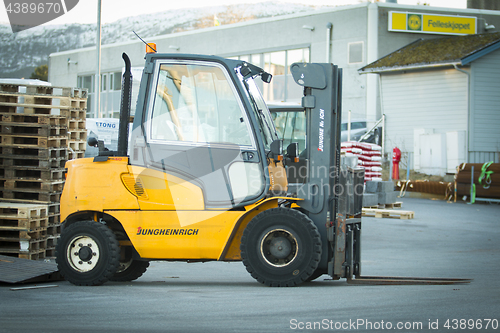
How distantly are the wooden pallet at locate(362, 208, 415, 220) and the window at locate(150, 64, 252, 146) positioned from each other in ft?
35.2

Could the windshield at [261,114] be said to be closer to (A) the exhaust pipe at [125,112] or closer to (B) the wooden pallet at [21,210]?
(A) the exhaust pipe at [125,112]

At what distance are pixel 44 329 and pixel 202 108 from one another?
2779mm

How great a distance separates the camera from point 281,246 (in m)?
5.89

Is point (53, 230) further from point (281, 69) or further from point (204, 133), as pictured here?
point (281, 69)

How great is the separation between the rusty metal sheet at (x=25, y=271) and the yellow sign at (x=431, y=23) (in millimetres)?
27771

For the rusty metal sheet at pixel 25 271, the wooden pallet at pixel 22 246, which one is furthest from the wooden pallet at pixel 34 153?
the rusty metal sheet at pixel 25 271

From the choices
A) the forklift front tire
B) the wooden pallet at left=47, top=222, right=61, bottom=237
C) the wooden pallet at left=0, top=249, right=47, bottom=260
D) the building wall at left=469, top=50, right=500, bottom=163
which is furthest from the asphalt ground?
the building wall at left=469, top=50, right=500, bottom=163

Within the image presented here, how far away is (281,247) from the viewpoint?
588 cm

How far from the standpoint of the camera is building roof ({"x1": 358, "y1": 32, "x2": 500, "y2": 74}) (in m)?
25.5

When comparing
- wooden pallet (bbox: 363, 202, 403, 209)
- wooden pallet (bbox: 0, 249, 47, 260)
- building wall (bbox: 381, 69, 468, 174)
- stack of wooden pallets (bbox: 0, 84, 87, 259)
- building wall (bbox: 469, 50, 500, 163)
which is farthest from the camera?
building wall (bbox: 381, 69, 468, 174)

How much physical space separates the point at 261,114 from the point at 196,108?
29.0 inches

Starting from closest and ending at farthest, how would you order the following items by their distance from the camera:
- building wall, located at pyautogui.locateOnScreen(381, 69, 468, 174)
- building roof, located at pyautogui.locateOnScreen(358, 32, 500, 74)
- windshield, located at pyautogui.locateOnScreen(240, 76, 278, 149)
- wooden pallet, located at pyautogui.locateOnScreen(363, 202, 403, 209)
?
windshield, located at pyautogui.locateOnScreen(240, 76, 278, 149), wooden pallet, located at pyautogui.locateOnScreen(363, 202, 403, 209), building roof, located at pyautogui.locateOnScreen(358, 32, 500, 74), building wall, located at pyautogui.locateOnScreen(381, 69, 468, 174)

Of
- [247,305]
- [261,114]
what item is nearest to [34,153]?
[261,114]

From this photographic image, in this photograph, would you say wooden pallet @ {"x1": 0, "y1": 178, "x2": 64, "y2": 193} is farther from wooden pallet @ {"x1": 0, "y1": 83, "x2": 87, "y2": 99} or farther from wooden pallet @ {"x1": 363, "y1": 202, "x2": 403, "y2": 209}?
wooden pallet @ {"x1": 363, "y1": 202, "x2": 403, "y2": 209}
